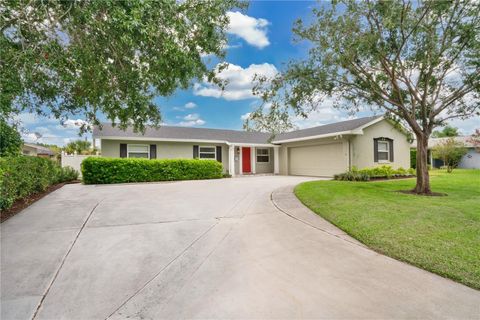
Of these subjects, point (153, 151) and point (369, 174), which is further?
point (153, 151)

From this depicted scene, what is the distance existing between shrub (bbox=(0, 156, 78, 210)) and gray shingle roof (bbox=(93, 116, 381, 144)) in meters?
5.02

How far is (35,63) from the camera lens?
4508 millimetres

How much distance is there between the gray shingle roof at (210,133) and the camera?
53.8 ft

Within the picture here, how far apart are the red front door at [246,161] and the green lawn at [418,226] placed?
1276cm

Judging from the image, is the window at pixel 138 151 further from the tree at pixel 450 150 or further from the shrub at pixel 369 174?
the tree at pixel 450 150

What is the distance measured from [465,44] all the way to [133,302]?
1105 centimetres

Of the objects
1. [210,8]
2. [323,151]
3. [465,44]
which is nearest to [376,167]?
[323,151]

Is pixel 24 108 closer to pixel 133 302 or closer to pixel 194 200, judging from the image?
pixel 194 200

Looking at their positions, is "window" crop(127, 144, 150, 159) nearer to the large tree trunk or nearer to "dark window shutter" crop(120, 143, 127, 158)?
"dark window shutter" crop(120, 143, 127, 158)

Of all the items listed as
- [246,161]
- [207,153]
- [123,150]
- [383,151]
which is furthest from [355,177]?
[123,150]

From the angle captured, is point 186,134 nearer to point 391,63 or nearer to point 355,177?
point 355,177

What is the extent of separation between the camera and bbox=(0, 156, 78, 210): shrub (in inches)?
244

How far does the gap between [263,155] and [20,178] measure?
664 inches

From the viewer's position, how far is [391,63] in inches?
357
